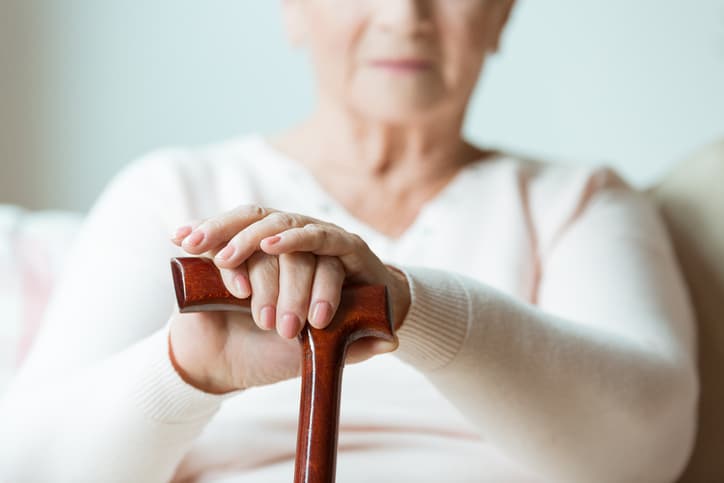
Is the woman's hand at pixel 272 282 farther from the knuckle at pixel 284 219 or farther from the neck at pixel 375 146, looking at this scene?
the neck at pixel 375 146

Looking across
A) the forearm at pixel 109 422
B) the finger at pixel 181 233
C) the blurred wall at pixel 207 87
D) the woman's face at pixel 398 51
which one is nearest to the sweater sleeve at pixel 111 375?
the forearm at pixel 109 422

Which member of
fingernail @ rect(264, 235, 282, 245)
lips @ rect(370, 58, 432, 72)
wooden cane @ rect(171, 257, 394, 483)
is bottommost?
lips @ rect(370, 58, 432, 72)

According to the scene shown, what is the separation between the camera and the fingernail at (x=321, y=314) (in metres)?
0.76

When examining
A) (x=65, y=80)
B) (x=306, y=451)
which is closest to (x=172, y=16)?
(x=65, y=80)

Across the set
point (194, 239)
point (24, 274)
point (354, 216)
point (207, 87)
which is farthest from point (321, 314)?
point (207, 87)

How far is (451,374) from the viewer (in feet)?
3.19

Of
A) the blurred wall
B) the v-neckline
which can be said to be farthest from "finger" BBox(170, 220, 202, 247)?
the blurred wall

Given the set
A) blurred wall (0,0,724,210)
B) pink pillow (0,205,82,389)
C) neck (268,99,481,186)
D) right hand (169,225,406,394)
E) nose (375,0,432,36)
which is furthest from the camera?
blurred wall (0,0,724,210)

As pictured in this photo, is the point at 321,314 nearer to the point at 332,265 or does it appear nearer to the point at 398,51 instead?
the point at 332,265

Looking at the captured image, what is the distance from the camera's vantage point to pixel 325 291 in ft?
2.53

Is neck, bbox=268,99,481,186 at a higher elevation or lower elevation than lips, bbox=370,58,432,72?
lower

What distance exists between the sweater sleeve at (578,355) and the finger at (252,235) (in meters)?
0.14

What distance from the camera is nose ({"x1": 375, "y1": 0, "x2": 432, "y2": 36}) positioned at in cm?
134

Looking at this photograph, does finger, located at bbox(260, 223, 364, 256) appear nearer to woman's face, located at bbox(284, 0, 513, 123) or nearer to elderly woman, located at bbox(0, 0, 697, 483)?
elderly woman, located at bbox(0, 0, 697, 483)
